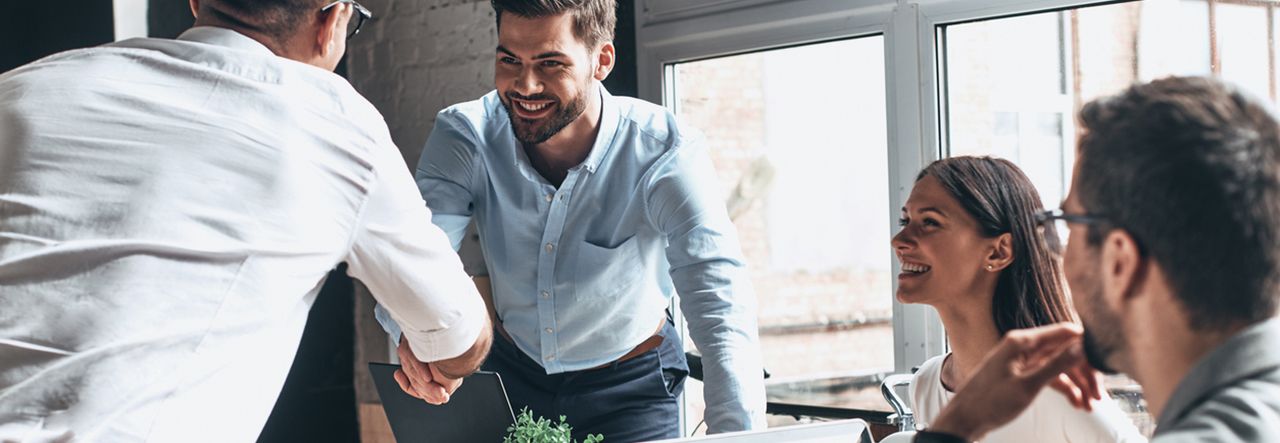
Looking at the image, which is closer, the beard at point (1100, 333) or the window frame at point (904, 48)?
the beard at point (1100, 333)

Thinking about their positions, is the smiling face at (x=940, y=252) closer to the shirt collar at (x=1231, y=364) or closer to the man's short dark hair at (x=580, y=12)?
the man's short dark hair at (x=580, y=12)

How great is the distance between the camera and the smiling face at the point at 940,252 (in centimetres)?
210

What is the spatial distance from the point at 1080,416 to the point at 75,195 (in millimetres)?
1324

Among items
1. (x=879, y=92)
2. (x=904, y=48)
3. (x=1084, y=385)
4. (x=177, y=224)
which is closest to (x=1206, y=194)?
(x=1084, y=385)

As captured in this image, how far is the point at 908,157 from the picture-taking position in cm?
298

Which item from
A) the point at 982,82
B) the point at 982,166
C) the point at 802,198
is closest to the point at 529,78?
the point at 982,166

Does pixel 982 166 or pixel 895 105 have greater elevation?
pixel 895 105

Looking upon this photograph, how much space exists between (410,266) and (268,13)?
0.35 m

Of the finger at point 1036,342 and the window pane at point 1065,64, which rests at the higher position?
the window pane at point 1065,64

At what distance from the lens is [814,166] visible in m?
3.51

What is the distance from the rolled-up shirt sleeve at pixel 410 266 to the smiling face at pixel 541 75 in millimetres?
885

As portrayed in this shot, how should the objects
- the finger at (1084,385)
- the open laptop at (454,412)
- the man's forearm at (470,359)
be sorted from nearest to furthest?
the finger at (1084,385) → the man's forearm at (470,359) → the open laptop at (454,412)

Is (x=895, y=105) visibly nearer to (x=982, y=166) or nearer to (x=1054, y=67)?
(x=1054, y=67)

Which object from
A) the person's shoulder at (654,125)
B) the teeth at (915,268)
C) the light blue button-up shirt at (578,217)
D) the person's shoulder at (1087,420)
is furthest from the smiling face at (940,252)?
the person's shoulder at (654,125)
